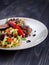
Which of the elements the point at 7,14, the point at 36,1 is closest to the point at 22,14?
the point at 7,14

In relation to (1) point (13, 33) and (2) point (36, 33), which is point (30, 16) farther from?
(1) point (13, 33)

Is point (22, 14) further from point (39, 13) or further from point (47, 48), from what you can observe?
point (47, 48)

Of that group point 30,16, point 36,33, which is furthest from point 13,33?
point 30,16

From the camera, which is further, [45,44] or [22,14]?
[22,14]
